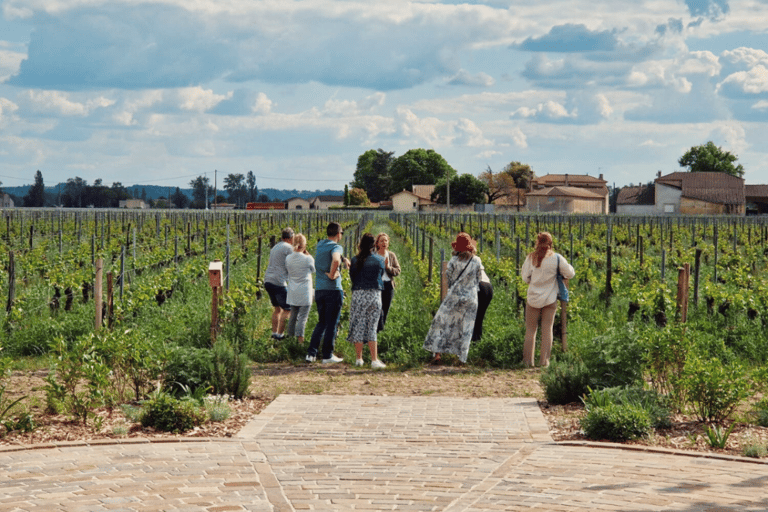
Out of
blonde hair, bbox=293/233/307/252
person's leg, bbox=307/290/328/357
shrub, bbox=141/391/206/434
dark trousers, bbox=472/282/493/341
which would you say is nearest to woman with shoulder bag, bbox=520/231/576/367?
dark trousers, bbox=472/282/493/341

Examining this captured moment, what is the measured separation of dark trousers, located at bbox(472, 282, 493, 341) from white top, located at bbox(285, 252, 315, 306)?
2.02m

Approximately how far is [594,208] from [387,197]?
3351 cm

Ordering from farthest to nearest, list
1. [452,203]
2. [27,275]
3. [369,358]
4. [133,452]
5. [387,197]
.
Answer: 1. [387,197]
2. [452,203]
3. [27,275]
4. [369,358]
5. [133,452]

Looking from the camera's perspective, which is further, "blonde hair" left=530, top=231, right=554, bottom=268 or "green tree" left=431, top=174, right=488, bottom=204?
"green tree" left=431, top=174, right=488, bottom=204

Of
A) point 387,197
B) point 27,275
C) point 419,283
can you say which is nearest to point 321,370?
point 419,283

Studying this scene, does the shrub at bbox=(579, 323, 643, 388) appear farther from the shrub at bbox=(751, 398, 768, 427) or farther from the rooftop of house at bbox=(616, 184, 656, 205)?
the rooftop of house at bbox=(616, 184, 656, 205)

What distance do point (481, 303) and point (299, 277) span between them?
221 centimetres

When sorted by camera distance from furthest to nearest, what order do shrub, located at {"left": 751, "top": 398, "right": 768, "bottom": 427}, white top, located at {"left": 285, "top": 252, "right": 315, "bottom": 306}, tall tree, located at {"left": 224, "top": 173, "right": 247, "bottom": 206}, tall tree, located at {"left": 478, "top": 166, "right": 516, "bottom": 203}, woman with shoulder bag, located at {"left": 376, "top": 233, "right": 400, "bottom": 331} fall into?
tall tree, located at {"left": 224, "top": 173, "right": 247, "bottom": 206} < tall tree, located at {"left": 478, "top": 166, "right": 516, "bottom": 203} < white top, located at {"left": 285, "top": 252, "right": 315, "bottom": 306} < woman with shoulder bag, located at {"left": 376, "top": 233, "right": 400, "bottom": 331} < shrub, located at {"left": 751, "top": 398, "right": 768, "bottom": 427}

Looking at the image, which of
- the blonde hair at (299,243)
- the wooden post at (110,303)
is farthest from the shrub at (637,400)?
the wooden post at (110,303)

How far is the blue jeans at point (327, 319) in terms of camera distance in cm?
1030

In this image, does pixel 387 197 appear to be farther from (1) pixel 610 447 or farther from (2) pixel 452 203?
(1) pixel 610 447

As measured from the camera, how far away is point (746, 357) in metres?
11.0

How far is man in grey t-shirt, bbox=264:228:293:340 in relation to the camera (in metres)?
11.3

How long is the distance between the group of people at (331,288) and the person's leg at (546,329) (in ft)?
5.92
